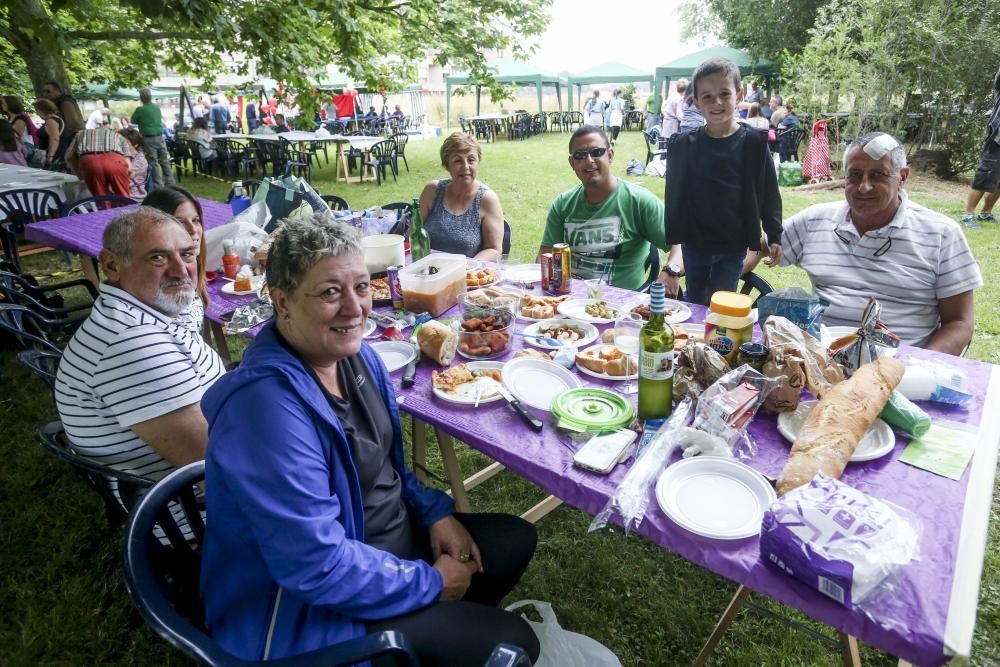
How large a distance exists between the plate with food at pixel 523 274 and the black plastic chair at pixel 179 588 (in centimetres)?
195

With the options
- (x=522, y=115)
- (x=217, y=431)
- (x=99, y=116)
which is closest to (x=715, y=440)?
(x=217, y=431)

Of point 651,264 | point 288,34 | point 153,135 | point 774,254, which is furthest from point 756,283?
point 153,135

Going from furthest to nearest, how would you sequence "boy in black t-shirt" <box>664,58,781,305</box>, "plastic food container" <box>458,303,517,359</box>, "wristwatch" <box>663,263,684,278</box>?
"boy in black t-shirt" <box>664,58,781,305</box>, "wristwatch" <box>663,263,684,278</box>, "plastic food container" <box>458,303,517,359</box>

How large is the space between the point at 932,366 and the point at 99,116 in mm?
15719

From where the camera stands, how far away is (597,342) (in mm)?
2316

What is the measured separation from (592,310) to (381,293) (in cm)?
109

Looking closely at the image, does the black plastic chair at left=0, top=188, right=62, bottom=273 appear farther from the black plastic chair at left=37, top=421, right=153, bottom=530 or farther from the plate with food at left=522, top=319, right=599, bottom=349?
the plate with food at left=522, top=319, right=599, bottom=349

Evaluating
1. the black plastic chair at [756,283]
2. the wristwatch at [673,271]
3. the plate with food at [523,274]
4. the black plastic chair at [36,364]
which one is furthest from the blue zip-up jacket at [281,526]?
the black plastic chair at [756,283]

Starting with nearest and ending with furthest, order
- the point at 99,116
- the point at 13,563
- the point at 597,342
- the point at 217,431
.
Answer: the point at 217,431 < the point at 597,342 < the point at 13,563 < the point at 99,116

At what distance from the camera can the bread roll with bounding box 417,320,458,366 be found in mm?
2127

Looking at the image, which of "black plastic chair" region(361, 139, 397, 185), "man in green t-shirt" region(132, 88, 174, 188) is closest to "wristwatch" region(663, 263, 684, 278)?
"black plastic chair" region(361, 139, 397, 185)

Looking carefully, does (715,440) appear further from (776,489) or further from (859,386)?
(859,386)

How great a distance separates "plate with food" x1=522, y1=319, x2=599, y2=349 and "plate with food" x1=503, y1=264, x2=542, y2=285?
671mm

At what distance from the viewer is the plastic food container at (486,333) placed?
2.20 m
